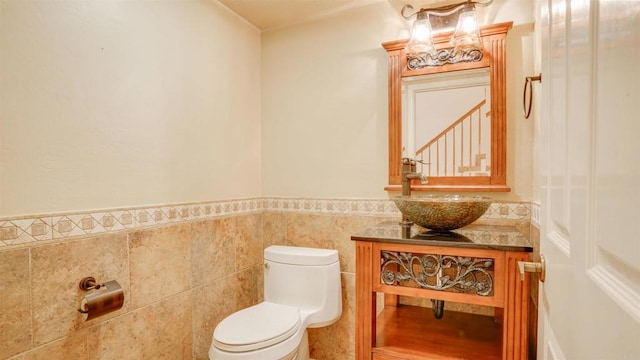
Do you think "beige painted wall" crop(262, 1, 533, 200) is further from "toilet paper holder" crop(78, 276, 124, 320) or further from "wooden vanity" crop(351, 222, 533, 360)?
"toilet paper holder" crop(78, 276, 124, 320)

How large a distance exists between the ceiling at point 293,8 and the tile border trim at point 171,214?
1.18 meters

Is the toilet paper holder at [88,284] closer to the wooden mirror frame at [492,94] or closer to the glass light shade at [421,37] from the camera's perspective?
the wooden mirror frame at [492,94]

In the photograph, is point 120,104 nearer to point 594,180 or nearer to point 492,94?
point 594,180

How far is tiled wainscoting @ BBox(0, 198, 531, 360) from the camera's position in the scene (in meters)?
1.19

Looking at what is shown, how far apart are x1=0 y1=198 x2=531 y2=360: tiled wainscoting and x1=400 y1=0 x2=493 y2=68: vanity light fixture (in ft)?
2.73

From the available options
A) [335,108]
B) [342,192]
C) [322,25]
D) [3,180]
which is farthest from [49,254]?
[322,25]

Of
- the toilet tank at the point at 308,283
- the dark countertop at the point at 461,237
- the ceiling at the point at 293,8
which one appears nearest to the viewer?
the dark countertop at the point at 461,237

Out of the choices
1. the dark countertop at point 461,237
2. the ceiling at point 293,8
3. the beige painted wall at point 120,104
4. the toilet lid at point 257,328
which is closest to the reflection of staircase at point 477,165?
the dark countertop at point 461,237

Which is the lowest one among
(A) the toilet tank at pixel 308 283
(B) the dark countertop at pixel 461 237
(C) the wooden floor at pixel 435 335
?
(C) the wooden floor at pixel 435 335

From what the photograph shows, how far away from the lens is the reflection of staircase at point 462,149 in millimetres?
1789

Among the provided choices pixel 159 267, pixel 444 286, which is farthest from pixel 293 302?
pixel 444 286

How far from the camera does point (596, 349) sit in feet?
1.47

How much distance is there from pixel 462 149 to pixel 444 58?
1.68 feet

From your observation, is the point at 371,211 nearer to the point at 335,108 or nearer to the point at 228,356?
the point at 335,108
